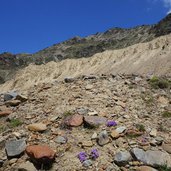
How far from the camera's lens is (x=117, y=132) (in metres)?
8.98

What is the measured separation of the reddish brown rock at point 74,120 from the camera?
9461 mm

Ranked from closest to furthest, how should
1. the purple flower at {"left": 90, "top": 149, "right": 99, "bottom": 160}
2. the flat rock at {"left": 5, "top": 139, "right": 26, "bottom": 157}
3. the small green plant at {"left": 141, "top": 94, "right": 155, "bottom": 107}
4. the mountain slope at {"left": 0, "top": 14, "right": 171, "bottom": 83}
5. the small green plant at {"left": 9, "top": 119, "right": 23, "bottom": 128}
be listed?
the purple flower at {"left": 90, "top": 149, "right": 99, "bottom": 160}
the flat rock at {"left": 5, "top": 139, "right": 26, "bottom": 157}
the small green plant at {"left": 9, "top": 119, "right": 23, "bottom": 128}
the small green plant at {"left": 141, "top": 94, "right": 155, "bottom": 107}
the mountain slope at {"left": 0, "top": 14, "right": 171, "bottom": 83}

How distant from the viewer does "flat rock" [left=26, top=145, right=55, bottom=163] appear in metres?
7.97

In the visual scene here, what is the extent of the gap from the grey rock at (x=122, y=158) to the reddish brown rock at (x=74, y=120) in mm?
1649

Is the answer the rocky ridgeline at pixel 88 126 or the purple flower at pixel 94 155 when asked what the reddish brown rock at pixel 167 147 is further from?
the purple flower at pixel 94 155

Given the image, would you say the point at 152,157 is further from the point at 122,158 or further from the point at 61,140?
the point at 61,140

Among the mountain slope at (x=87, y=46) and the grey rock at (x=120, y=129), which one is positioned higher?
the mountain slope at (x=87, y=46)

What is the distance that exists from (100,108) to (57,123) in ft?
4.63

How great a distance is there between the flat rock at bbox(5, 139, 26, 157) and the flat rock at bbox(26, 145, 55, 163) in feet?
1.01

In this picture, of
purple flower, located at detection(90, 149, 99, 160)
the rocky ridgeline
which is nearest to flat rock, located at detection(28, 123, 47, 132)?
A: the rocky ridgeline

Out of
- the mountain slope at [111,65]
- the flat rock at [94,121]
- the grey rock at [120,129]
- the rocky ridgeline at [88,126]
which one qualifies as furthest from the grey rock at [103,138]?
the mountain slope at [111,65]

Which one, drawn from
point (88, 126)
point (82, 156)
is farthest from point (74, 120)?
point (82, 156)

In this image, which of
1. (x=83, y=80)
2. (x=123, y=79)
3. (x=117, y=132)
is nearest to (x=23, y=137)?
(x=117, y=132)

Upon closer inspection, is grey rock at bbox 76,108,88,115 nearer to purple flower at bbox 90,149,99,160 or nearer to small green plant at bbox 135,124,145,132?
small green plant at bbox 135,124,145,132
